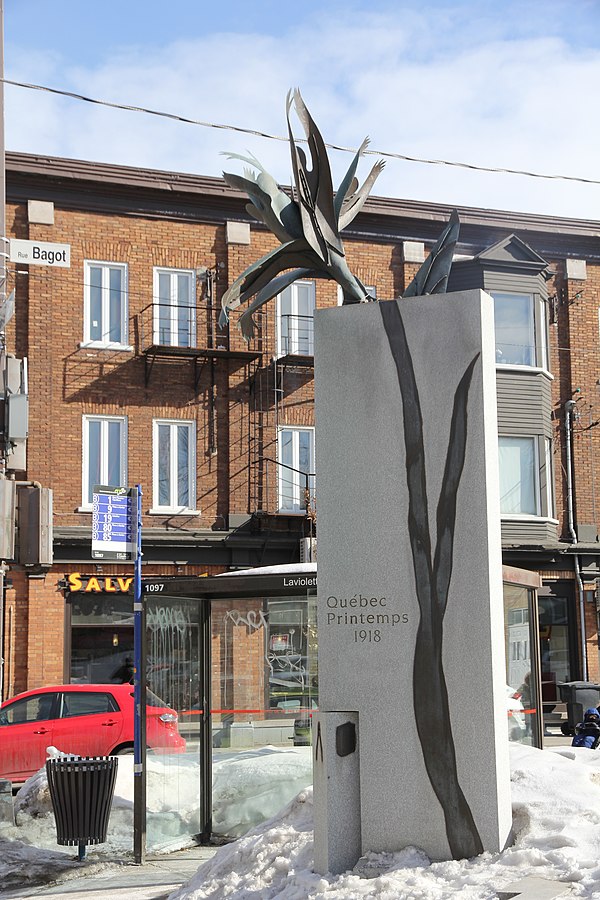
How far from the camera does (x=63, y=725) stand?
1700 centimetres

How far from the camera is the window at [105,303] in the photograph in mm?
25609

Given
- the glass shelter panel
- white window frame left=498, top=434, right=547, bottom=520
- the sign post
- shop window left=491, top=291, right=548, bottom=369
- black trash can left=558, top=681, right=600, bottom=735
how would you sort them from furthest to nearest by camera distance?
shop window left=491, top=291, right=548, bottom=369 → white window frame left=498, top=434, right=547, bottom=520 → black trash can left=558, top=681, right=600, bottom=735 → the glass shelter panel → the sign post

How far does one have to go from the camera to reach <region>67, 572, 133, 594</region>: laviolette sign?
24.4 meters

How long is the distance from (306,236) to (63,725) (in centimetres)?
1030

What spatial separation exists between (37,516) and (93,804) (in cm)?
295

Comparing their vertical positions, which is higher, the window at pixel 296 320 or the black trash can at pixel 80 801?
the window at pixel 296 320

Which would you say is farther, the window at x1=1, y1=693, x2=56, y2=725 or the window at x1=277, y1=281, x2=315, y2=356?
the window at x1=277, y1=281, x2=315, y2=356

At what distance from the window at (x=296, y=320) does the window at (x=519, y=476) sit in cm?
526

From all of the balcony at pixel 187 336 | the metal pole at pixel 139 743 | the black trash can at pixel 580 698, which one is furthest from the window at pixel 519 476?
the metal pole at pixel 139 743

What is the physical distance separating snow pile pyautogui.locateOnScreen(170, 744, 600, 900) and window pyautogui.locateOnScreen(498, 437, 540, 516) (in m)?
18.6

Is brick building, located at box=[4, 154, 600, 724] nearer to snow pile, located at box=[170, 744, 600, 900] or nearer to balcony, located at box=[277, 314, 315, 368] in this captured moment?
balcony, located at box=[277, 314, 315, 368]

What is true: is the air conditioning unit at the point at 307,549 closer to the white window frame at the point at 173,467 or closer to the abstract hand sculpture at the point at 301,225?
the white window frame at the point at 173,467

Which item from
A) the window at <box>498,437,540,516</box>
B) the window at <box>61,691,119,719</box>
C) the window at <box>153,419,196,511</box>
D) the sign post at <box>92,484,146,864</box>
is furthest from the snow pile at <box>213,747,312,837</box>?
the window at <box>498,437,540,516</box>

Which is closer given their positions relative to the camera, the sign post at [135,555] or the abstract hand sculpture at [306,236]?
the abstract hand sculpture at [306,236]
